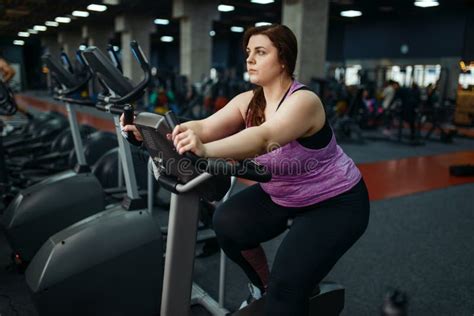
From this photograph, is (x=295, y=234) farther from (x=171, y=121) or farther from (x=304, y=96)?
(x=171, y=121)

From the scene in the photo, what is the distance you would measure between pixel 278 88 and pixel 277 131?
10.7 inches

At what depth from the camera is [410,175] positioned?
5.09 m

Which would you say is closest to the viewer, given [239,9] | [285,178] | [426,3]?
[285,178]

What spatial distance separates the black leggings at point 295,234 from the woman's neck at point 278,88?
1.23ft

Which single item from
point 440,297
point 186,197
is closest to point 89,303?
point 186,197

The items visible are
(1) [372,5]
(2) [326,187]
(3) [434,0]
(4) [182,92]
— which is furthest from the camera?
(1) [372,5]

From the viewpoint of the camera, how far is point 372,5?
40.5ft

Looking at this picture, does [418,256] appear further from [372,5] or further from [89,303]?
[372,5]

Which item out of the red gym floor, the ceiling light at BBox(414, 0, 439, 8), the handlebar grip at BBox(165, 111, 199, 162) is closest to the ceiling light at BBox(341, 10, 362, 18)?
the ceiling light at BBox(414, 0, 439, 8)

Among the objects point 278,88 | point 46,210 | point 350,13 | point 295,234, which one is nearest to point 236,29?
point 350,13

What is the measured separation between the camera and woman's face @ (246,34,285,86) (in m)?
1.36

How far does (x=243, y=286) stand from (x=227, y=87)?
30.5ft

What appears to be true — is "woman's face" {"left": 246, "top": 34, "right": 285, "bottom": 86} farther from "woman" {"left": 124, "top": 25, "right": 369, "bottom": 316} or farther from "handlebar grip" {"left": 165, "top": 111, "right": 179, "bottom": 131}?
"handlebar grip" {"left": 165, "top": 111, "right": 179, "bottom": 131}

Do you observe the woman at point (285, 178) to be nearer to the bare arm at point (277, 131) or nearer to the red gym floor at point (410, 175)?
the bare arm at point (277, 131)
